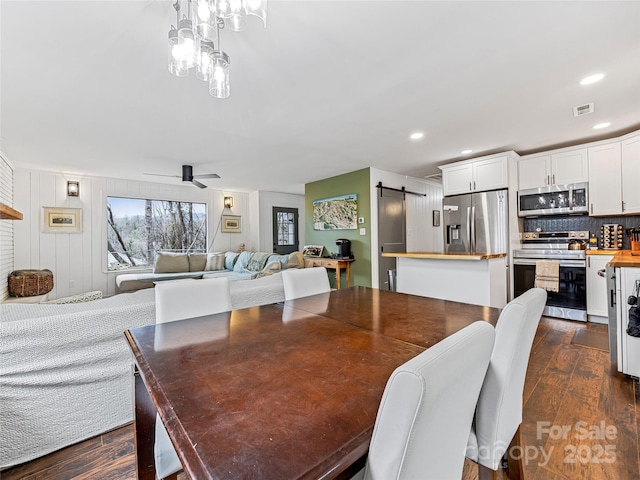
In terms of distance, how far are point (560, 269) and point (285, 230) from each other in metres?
5.63

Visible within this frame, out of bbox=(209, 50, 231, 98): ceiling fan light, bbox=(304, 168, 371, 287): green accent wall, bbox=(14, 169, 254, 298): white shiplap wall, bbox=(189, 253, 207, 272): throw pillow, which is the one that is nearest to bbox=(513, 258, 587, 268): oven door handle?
bbox=(304, 168, 371, 287): green accent wall

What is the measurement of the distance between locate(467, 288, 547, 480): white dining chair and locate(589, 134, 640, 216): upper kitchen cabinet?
3.76 m

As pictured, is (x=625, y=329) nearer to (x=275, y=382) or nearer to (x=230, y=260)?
(x=275, y=382)

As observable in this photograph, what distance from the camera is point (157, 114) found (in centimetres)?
281

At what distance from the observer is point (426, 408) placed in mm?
543

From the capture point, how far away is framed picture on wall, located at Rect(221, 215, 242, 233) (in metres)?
6.96

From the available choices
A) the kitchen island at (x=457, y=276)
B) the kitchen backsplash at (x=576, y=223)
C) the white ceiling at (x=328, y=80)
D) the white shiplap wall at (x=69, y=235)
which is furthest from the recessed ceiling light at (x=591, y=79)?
the white shiplap wall at (x=69, y=235)

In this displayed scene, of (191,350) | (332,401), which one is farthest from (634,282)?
(191,350)

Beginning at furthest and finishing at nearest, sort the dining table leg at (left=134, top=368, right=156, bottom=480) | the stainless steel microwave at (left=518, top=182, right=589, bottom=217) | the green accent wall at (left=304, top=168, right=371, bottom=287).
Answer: the green accent wall at (left=304, top=168, right=371, bottom=287)
the stainless steel microwave at (left=518, top=182, right=589, bottom=217)
the dining table leg at (left=134, top=368, right=156, bottom=480)

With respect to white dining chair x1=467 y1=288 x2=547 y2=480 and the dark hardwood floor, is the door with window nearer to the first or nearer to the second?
the dark hardwood floor

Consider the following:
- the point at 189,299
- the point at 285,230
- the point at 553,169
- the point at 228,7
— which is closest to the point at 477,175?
the point at 553,169

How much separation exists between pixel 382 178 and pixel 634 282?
358 cm

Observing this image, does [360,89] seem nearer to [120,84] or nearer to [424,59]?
[424,59]

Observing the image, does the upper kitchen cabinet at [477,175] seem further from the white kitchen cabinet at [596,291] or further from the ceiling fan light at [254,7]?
the ceiling fan light at [254,7]
